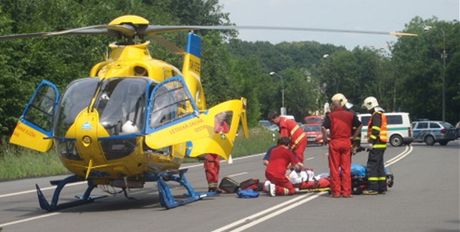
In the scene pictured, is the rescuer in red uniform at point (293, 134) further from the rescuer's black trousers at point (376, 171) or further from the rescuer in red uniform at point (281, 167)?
the rescuer's black trousers at point (376, 171)

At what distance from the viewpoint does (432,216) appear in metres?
12.7

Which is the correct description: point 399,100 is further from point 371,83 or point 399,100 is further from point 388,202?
point 388,202

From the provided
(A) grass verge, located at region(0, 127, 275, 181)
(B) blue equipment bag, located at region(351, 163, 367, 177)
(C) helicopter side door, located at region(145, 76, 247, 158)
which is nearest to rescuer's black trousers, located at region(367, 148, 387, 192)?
(B) blue equipment bag, located at region(351, 163, 367, 177)

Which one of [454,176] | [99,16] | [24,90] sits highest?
[99,16]

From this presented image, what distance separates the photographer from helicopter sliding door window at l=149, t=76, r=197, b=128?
1388 centimetres

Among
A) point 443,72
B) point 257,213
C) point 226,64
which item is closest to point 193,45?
point 257,213

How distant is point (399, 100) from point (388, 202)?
79.2 metres

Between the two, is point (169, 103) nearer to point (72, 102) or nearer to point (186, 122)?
point (186, 122)

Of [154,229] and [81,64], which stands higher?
[81,64]

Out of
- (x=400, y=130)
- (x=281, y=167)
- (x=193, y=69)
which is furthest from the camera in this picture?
(x=400, y=130)

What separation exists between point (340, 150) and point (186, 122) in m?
3.57

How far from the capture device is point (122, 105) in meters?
13.7

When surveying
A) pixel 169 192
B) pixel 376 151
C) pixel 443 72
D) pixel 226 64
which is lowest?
pixel 169 192

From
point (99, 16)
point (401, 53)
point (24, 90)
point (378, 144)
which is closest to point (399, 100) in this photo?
point (401, 53)
